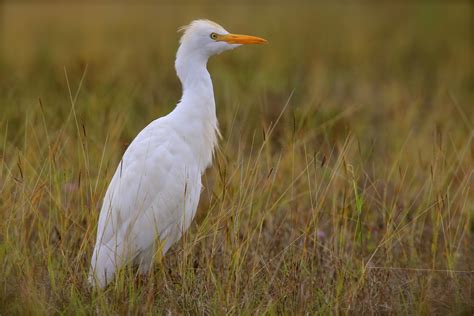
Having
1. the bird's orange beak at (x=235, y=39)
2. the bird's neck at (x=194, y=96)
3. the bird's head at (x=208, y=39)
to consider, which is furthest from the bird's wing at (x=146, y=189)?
the bird's orange beak at (x=235, y=39)

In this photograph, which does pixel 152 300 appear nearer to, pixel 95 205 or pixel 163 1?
pixel 95 205

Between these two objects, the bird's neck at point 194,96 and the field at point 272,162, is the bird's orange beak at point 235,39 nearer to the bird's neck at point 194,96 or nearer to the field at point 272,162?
the bird's neck at point 194,96

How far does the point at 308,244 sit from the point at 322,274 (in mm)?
324

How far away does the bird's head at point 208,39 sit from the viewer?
3.87m

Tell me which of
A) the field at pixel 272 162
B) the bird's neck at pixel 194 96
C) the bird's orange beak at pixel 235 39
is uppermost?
the bird's orange beak at pixel 235 39

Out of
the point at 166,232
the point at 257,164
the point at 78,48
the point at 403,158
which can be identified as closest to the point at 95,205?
the point at 166,232

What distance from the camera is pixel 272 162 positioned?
4.75 m

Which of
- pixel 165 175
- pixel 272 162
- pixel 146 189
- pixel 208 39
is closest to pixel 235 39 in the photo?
pixel 208 39

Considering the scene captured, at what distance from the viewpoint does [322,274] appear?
3660 millimetres

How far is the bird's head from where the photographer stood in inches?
152

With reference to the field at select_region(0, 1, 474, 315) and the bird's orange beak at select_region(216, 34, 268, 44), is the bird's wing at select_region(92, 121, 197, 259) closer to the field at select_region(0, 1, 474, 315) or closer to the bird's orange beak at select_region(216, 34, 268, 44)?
the field at select_region(0, 1, 474, 315)

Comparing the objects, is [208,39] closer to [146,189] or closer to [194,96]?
[194,96]

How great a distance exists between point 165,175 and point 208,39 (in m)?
0.73

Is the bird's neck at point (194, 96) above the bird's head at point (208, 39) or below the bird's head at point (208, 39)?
below
